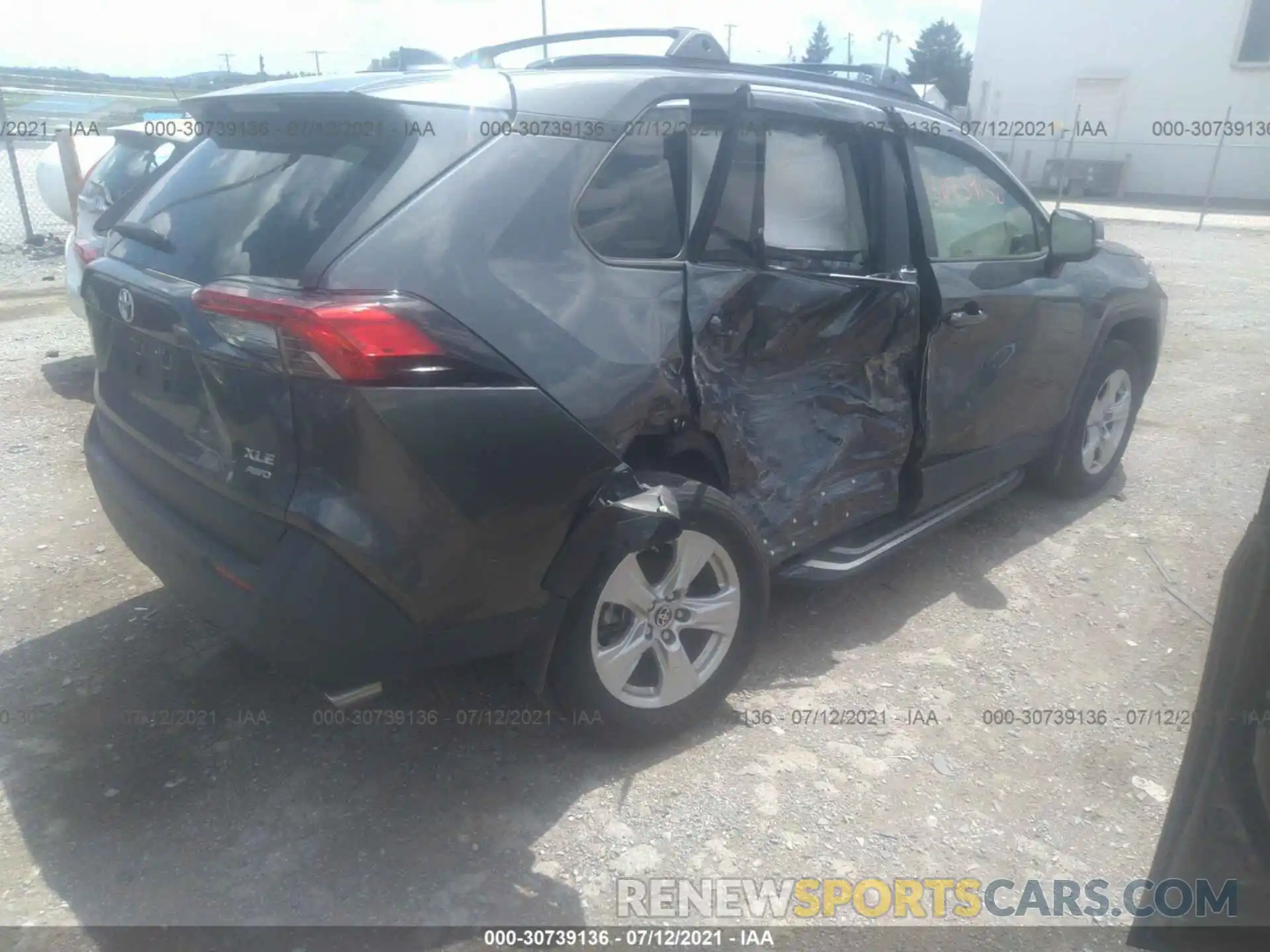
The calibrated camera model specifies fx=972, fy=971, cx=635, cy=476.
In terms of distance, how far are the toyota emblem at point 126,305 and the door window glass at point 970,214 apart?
272 centimetres

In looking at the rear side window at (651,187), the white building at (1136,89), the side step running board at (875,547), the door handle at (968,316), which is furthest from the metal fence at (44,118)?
the white building at (1136,89)

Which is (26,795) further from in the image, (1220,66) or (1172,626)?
(1220,66)

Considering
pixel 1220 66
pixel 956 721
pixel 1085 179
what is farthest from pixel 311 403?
pixel 1220 66

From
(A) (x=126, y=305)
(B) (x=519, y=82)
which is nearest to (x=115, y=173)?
(A) (x=126, y=305)

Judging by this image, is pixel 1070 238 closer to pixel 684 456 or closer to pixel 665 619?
pixel 684 456

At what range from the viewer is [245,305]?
88.3 inches

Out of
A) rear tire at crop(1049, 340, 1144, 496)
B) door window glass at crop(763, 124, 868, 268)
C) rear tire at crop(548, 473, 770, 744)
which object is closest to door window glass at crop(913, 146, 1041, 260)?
door window glass at crop(763, 124, 868, 268)

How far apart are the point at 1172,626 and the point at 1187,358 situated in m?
5.05

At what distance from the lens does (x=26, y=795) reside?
2.74 m

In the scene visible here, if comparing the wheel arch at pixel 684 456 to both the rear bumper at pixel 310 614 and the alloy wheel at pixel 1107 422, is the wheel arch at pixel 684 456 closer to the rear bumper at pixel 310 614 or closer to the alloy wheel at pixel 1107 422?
the rear bumper at pixel 310 614

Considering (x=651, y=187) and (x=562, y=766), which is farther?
(x=562, y=766)

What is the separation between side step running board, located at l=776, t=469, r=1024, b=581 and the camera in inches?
134

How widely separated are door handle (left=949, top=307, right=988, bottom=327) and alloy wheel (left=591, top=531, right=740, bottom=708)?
1.41 m

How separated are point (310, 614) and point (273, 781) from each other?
2.68 feet
